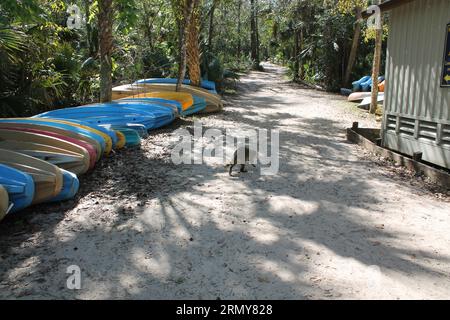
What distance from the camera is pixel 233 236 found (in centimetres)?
430

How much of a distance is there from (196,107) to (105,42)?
3.58 m

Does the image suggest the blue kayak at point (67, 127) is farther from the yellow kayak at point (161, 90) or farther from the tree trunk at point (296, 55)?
the tree trunk at point (296, 55)

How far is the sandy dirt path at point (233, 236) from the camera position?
11.0 feet

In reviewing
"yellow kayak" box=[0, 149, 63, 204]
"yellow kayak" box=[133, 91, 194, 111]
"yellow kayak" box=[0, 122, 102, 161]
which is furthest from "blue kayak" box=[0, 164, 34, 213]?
"yellow kayak" box=[133, 91, 194, 111]

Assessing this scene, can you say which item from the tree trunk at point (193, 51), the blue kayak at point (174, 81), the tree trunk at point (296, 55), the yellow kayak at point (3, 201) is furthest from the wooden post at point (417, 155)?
the tree trunk at point (296, 55)

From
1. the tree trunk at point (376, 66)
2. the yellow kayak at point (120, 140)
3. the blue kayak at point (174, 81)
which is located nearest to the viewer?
the yellow kayak at point (120, 140)

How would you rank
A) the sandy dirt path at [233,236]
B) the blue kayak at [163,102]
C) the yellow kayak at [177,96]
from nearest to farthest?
the sandy dirt path at [233,236]
the blue kayak at [163,102]
the yellow kayak at [177,96]

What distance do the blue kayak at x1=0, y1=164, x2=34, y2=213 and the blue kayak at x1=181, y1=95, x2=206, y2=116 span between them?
7.74 metres

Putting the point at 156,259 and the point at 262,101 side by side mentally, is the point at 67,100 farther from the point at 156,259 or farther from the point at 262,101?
the point at 156,259

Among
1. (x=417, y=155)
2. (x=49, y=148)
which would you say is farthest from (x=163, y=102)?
(x=417, y=155)

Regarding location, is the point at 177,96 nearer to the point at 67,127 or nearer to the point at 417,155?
→ the point at 67,127

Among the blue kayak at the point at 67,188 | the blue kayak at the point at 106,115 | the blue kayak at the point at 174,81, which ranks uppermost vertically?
the blue kayak at the point at 174,81

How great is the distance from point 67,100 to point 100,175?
6.43 metres
